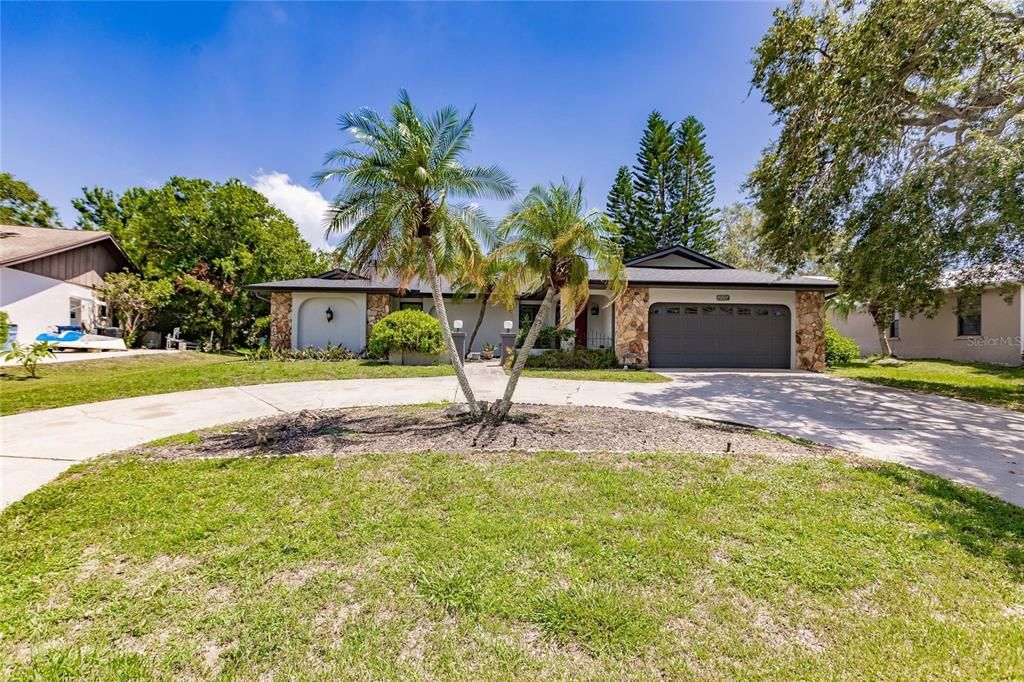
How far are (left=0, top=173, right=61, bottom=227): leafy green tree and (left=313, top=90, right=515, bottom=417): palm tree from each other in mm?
33298

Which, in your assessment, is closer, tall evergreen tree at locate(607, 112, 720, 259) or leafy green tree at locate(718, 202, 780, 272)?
tall evergreen tree at locate(607, 112, 720, 259)

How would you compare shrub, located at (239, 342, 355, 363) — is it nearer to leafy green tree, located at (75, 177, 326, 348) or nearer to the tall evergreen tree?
leafy green tree, located at (75, 177, 326, 348)

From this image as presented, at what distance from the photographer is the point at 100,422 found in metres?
6.26

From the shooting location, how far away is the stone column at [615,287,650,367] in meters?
14.3

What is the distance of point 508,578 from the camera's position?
2.56m

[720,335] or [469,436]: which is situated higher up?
[720,335]

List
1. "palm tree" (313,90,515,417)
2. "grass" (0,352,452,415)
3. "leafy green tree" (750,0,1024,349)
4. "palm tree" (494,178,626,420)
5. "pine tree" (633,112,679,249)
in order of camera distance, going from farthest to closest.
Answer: "pine tree" (633,112,679,249) → "grass" (0,352,452,415) → "leafy green tree" (750,0,1024,349) → "palm tree" (494,178,626,420) → "palm tree" (313,90,515,417)

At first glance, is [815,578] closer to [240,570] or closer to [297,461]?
[240,570]

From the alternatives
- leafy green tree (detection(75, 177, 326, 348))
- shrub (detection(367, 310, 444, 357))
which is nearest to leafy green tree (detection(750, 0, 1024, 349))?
shrub (detection(367, 310, 444, 357))

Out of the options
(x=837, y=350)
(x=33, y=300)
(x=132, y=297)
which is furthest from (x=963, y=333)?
(x=33, y=300)

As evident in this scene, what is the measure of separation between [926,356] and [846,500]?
2419 centimetres

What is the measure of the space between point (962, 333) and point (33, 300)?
136ft

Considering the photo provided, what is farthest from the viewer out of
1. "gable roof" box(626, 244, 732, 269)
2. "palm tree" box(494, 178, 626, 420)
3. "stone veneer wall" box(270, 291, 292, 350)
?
"gable roof" box(626, 244, 732, 269)

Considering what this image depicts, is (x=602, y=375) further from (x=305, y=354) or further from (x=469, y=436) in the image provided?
(x=305, y=354)
